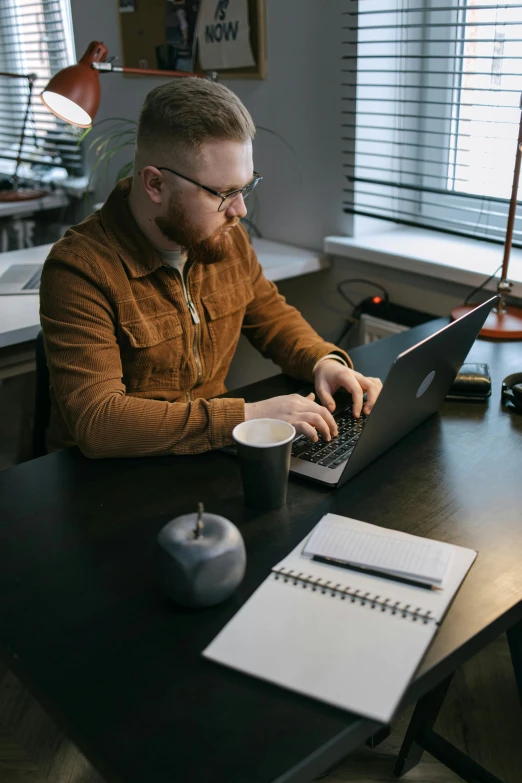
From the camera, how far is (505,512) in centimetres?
96

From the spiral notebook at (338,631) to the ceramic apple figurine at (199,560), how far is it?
4 centimetres

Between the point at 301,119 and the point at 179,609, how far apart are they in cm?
178

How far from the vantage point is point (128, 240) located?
1.30 meters

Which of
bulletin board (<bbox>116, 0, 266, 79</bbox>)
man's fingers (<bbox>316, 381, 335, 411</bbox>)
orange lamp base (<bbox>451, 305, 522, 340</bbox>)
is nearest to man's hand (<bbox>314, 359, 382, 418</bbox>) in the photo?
man's fingers (<bbox>316, 381, 335, 411</bbox>)

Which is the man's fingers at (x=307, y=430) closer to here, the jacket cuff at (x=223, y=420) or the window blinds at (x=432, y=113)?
the jacket cuff at (x=223, y=420)

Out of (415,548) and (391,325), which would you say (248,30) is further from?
(415,548)

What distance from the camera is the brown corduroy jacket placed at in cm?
113

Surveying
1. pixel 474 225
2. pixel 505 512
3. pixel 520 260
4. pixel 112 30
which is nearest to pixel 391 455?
pixel 505 512

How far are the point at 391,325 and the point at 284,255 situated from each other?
421 millimetres

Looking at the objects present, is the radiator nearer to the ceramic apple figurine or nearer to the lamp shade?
the lamp shade

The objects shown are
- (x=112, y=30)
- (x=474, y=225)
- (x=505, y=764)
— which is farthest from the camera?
(x=112, y=30)

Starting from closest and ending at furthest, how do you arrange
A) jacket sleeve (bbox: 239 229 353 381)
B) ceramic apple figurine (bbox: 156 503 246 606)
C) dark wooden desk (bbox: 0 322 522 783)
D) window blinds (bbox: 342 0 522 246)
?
1. dark wooden desk (bbox: 0 322 522 783)
2. ceramic apple figurine (bbox: 156 503 246 606)
3. jacket sleeve (bbox: 239 229 353 381)
4. window blinds (bbox: 342 0 522 246)

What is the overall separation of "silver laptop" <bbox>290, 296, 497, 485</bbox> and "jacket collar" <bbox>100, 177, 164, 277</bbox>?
1.42ft

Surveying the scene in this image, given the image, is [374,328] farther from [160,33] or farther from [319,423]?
[160,33]
